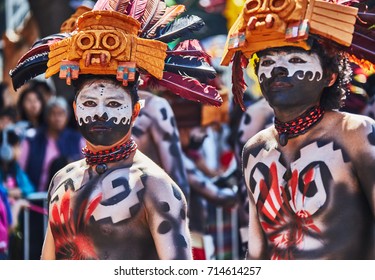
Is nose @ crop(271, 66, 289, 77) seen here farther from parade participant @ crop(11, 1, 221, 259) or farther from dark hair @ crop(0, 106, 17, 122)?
dark hair @ crop(0, 106, 17, 122)

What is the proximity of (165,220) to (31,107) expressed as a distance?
4974 mm

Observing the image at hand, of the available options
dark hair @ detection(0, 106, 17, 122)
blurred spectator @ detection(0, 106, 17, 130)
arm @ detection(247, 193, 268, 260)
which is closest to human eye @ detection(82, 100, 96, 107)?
arm @ detection(247, 193, 268, 260)

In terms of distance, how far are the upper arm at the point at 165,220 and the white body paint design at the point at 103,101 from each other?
39 cm

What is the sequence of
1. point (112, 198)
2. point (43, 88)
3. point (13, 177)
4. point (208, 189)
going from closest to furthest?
point (112, 198) < point (208, 189) < point (13, 177) < point (43, 88)

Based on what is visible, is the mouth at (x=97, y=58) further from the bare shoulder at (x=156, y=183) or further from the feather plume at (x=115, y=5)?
the bare shoulder at (x=156, y=183)

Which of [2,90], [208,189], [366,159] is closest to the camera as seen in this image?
[366,159]

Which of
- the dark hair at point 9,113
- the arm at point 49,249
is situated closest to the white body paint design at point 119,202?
the arm at point 49,249

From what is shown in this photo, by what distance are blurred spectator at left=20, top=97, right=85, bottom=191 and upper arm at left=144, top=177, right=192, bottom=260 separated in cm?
397

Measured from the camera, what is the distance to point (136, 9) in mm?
7059

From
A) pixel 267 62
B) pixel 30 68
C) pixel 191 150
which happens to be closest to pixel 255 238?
pixel 267 62

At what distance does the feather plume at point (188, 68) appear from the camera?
22.6 feet

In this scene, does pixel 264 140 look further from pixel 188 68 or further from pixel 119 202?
pixel 119 202
